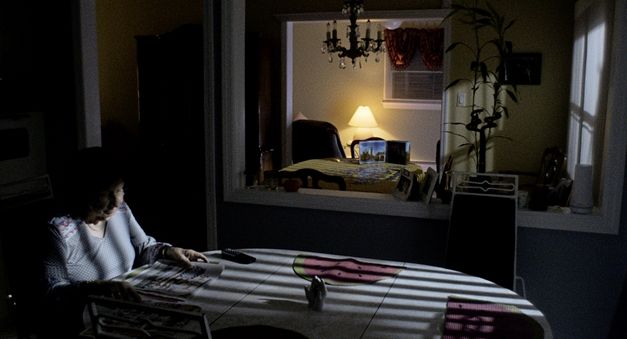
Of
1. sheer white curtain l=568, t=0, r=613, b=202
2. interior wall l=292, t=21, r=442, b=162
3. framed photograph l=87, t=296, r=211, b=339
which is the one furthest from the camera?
interior wall l=292, t=21, r=442, b=162

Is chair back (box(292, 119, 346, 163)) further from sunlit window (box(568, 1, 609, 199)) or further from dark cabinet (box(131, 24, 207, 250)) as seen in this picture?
sunlit window (box(568, 1, 609, 199))

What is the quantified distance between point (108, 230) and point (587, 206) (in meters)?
2.00

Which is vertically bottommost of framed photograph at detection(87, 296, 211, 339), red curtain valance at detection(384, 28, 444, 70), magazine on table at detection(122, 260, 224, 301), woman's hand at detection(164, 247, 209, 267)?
magazine on table at detection(122, 260, 224, 301)

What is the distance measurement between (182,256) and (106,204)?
1.11 feet

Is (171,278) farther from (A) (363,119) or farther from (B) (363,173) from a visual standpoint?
(A) (363,119)

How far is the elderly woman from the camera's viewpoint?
188cm

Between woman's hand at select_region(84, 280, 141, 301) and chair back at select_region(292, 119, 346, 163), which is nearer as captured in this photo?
woman's hand at select_region(84, 280, 141, 301)

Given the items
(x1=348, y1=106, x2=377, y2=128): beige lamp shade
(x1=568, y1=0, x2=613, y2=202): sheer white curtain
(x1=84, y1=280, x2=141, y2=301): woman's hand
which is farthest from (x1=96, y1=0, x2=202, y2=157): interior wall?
(x1=84, y1=280, x2=141, y2=301): woman's hand

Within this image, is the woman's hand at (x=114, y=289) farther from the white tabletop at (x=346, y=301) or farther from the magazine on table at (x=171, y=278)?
the white tabletop at (x=346, y=301)

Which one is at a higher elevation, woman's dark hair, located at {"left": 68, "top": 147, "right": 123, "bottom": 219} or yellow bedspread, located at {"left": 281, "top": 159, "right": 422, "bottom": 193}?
woman's dark hair, located at {"left": 68, "top": 147, "right": 123, "bottom": 219}

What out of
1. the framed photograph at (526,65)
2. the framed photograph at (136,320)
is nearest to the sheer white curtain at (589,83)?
the framed photograph at (526,65)

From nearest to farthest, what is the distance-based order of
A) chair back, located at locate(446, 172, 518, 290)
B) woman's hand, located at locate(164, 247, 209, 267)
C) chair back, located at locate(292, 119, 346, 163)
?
woman's hand, located at locate(164, 247, 209, 267), chair back, located at locate(446, 172, 518, 290), chair back, located at locate(292, 119, 346, 163)

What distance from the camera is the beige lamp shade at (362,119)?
770cm

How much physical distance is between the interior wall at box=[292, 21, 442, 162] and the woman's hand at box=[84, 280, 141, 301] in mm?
6137
